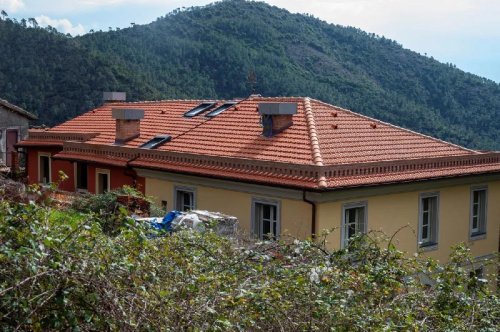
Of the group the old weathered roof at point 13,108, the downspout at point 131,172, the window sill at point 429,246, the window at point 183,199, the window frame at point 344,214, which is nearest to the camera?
the window frame at point 344,214

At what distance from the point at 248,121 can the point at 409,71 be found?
224ft

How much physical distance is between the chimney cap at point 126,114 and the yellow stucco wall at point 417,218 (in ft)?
33.4

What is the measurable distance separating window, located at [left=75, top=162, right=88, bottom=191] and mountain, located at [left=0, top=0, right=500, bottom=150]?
22857 millimetres

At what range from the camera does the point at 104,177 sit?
23.4 meters

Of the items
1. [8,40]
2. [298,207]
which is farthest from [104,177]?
[8,40]

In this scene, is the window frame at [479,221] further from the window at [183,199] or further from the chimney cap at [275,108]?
the window at [183,199]

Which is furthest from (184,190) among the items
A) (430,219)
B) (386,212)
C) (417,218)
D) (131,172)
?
(430,219)

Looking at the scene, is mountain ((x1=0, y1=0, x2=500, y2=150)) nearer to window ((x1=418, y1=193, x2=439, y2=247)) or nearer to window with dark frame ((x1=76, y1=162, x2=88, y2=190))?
window with dark frame ((x1=76, y1=162, x2=88, y2=190))

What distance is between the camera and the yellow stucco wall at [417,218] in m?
16.9

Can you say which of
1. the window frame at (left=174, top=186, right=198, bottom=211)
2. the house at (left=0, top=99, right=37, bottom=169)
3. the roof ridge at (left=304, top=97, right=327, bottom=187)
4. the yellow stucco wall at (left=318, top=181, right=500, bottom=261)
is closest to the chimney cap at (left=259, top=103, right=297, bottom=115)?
the roof ridge at (left=304, top=97, right=327, bottom=187)

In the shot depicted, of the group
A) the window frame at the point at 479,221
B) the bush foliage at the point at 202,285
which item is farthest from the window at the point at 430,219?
the bush foliage at the point at 202,285

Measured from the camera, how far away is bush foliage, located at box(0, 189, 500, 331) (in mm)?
5305

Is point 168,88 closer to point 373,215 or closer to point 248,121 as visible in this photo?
point 248,121

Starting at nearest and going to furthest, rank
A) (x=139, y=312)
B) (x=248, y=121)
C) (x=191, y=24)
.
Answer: (x=139, y=312), (x=248, y=121), (x=191, y=24)
